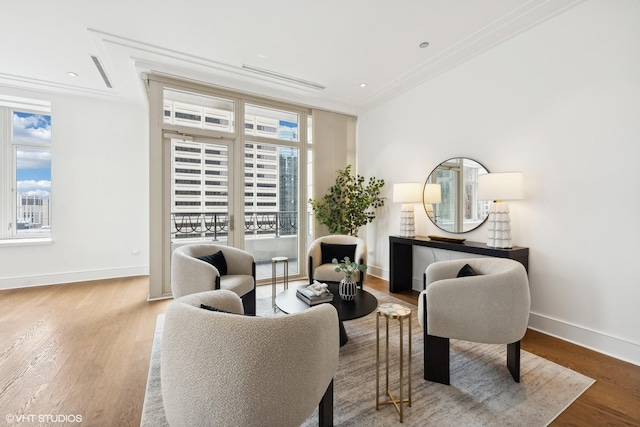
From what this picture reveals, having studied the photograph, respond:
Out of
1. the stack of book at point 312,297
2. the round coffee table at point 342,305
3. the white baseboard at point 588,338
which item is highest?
the stack of book at point 312,297

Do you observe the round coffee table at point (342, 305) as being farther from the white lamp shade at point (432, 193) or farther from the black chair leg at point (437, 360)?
the white lamp shade at point (432, 193)

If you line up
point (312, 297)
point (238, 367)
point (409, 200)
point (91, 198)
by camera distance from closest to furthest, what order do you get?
point (238, 367) → point (312, 297) → point (409, 200) → point (91, 198)

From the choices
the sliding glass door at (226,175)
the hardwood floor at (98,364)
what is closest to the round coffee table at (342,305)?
the hardwood floor at (98,364)

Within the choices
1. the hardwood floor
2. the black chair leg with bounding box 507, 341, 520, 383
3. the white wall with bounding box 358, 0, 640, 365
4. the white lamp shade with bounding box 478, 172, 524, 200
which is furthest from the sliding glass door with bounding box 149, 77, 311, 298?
the black chair leg with bounding box 507, 341, 520, 383

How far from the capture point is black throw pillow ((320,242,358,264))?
365 centimetres

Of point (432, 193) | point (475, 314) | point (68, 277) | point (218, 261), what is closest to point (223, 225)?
point (218, 261)

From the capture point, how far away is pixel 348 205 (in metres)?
4.63

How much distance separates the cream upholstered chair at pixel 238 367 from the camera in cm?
104

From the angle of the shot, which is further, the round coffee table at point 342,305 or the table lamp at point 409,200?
the table lamp at point 409,200

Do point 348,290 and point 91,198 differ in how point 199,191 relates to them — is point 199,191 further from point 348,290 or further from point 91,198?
point 348,290

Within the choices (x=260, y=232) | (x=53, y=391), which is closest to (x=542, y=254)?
(x=260, y=232)

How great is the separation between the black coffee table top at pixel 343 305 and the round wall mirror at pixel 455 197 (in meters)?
1.75

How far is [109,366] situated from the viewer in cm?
217

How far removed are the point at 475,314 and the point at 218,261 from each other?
8.15ft
